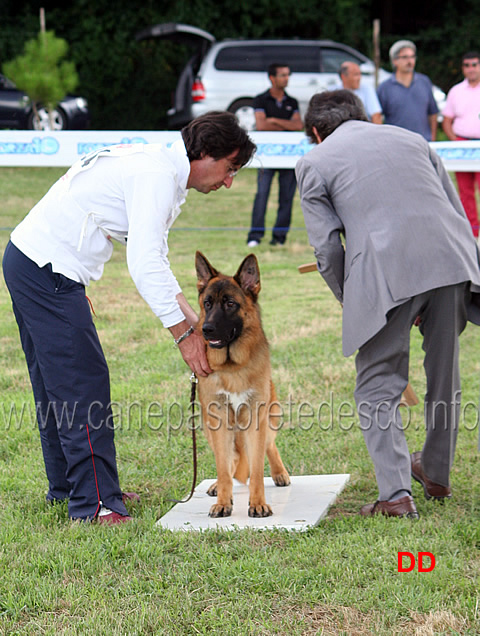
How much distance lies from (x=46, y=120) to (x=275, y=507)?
14.7 metres

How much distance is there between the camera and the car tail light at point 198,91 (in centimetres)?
1631

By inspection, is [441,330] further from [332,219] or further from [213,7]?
[213,7]

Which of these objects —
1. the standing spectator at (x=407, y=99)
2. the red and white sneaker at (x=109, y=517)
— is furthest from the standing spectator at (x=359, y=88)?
the red and white sneaker at (x=109, y=517)

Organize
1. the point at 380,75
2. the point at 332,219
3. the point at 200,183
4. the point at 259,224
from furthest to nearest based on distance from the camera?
1. the point at 380,75
2. the point at 259,224
3. the point at 332,219
4. the point at 200,183

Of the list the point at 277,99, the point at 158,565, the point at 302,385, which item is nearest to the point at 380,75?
the point at 277,99

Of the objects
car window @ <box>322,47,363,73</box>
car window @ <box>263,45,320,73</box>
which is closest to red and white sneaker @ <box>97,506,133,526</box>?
car window @ <box>263,45,320,73</box>

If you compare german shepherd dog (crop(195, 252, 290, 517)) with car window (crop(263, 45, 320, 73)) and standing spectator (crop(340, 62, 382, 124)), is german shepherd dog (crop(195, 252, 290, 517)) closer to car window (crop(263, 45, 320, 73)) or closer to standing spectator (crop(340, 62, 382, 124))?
standing spectator (crop(340, 62, 382, 124))

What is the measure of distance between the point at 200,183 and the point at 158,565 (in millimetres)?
1625

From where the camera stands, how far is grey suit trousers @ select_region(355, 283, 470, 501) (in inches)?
149

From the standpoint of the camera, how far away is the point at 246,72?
16719 mm

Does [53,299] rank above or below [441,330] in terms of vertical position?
above

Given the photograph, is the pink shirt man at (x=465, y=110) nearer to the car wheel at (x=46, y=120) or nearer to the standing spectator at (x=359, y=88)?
the standing spectator at (x=359, y=88)

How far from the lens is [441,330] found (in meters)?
3.85

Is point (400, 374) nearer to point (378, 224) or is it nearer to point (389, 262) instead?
point (389, 262)
